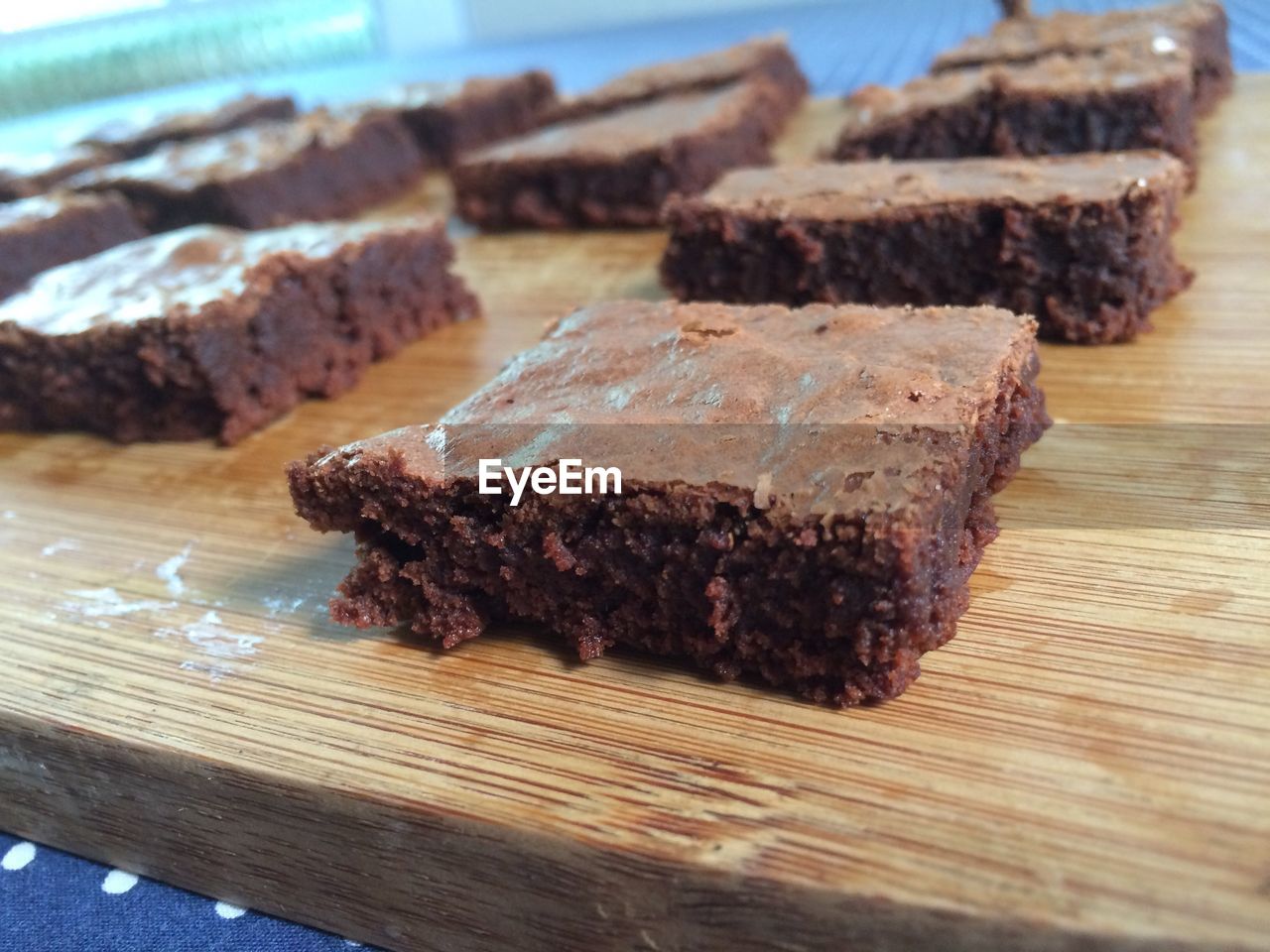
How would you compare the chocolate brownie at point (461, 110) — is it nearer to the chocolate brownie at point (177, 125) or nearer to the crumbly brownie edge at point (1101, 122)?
the chocolate brownie at point (177, 125)

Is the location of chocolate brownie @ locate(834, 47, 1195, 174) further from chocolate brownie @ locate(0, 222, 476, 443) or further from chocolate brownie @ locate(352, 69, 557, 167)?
chocolate brownie @ locate(352, 69, 557, 167)

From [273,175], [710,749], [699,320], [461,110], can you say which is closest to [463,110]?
[461,110]

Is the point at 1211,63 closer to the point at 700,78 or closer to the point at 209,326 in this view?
the point at 700,78

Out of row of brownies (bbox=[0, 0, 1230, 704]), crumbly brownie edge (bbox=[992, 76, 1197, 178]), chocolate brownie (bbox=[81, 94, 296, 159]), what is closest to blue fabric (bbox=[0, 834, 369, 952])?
row of brownies (bbox=[0, 0, 1230, 704])

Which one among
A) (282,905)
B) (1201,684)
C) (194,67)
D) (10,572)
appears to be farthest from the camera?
(194,67)

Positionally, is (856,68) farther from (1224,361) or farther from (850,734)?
(850,734)

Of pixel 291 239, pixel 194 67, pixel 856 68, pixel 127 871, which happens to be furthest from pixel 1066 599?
pixel 194 67
